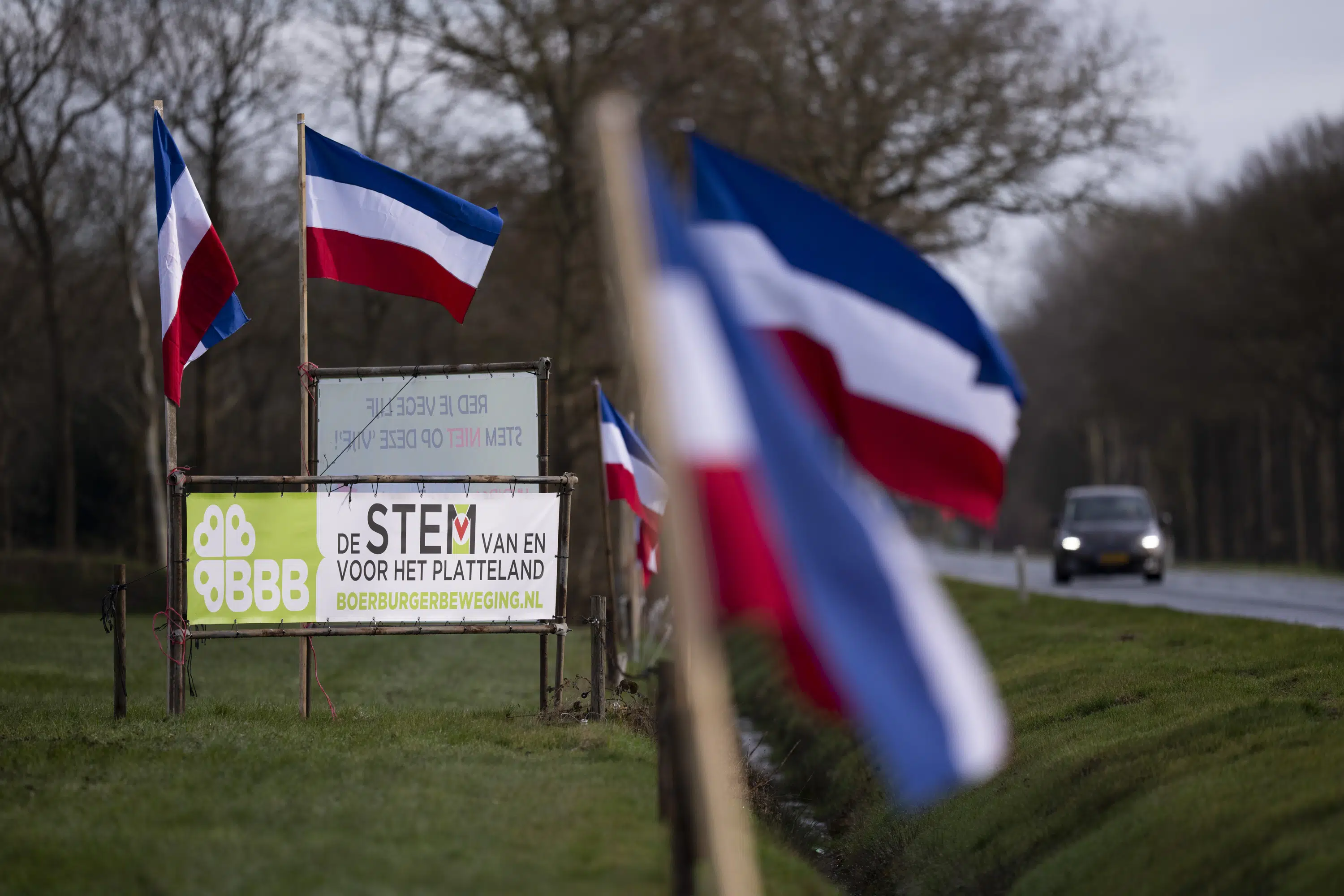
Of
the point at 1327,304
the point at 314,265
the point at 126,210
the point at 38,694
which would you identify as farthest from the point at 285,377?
the point at 314,265

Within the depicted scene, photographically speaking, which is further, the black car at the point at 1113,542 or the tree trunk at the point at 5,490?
the tree trunk at the point at 5,490

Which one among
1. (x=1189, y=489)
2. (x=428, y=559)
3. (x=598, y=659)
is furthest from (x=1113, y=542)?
(x=1189, y=489)

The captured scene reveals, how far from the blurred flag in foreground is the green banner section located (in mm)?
3673

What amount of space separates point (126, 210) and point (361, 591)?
2889 centimetres

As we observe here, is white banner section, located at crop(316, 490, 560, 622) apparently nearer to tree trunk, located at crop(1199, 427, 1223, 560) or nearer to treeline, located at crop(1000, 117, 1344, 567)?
treeline, located at crop(1000, 117, 1344, 567)

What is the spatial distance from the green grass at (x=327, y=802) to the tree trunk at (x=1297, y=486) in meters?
45.9

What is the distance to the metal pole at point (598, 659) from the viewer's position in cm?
1274

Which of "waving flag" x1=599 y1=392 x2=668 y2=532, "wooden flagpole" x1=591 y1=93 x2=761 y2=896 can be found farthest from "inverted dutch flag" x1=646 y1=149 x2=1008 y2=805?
"waving flag" x1=599 y1=392 x2=668 y2=532

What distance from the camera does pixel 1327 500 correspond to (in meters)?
54.2

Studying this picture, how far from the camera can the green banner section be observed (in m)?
12.5

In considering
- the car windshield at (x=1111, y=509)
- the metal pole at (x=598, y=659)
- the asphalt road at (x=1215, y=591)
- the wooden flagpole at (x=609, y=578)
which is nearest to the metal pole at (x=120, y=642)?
the metal pole at (x=598, y=659)

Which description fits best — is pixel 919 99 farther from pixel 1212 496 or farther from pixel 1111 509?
pixel 1212 496

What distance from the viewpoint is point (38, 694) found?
15711 mm

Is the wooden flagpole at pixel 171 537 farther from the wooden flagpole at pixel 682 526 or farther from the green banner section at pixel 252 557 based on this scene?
Result: the wooden flagpole at pixel 682 526
